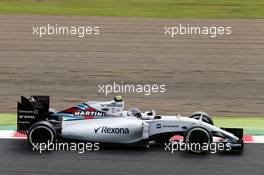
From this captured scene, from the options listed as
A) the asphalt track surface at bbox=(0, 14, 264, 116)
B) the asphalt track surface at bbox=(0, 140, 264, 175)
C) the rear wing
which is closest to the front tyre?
the asphalt track surface at bbox=(0, 140, 264, 175)

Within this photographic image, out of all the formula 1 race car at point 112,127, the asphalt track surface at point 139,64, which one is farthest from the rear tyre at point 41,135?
the asphalt track surface at point 139,64

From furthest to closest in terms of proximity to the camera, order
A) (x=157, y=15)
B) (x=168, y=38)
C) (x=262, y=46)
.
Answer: (x=157, y=15)
(x=168, y=38)
(x=262, y=46)

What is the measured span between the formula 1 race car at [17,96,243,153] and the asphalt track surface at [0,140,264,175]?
7.2 inches

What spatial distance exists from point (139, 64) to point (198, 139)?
9.43 m

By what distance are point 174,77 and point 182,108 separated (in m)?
3.38

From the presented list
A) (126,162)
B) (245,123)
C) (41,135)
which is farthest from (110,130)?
(245,123)

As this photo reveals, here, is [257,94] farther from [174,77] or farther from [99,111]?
[99,111]

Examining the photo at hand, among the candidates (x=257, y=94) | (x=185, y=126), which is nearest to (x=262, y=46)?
(x=257, y=94)

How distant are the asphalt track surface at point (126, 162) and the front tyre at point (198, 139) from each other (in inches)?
4.3

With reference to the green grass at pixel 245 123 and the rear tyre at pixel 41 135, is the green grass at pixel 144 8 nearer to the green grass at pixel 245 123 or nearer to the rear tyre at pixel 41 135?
the green grass at pixel 245 123

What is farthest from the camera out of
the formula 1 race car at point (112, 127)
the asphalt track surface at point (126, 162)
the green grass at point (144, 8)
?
the green grass at point (144, 8)

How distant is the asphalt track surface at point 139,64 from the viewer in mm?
13820

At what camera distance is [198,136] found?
8656 millimetres

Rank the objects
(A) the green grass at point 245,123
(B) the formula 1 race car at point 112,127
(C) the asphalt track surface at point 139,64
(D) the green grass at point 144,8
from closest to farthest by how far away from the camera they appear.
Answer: (B) the formula 1 race car at point 112,127 < (A) the green grass at point 245,123 < (C) the asphalt track surface at point 139,64 < (D) the green grass at point 144,8
